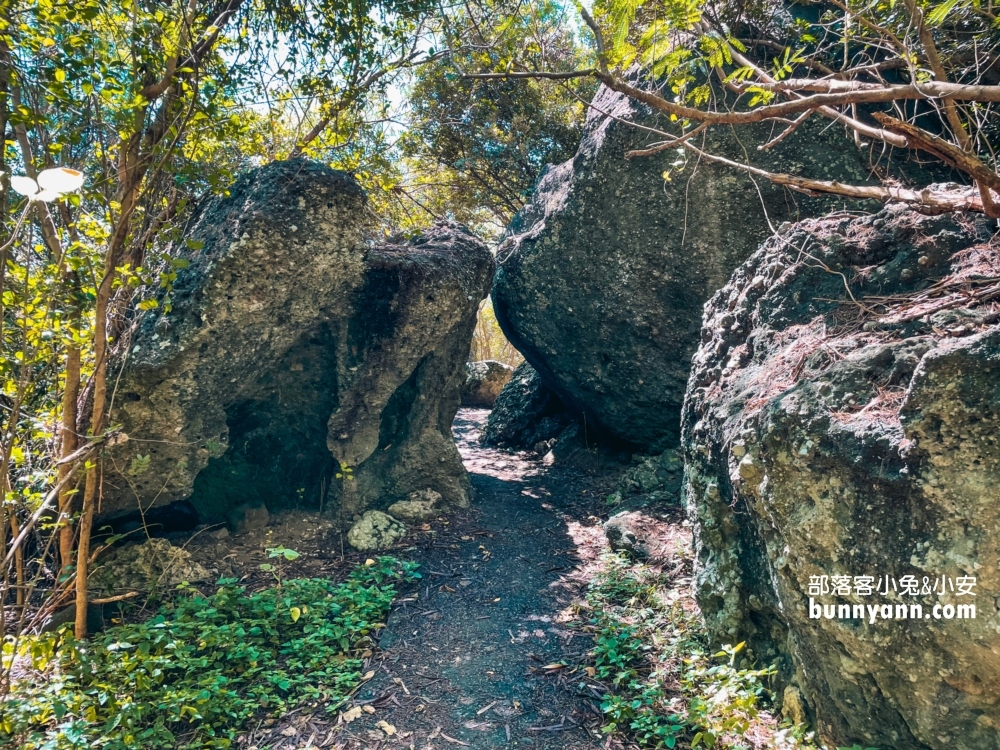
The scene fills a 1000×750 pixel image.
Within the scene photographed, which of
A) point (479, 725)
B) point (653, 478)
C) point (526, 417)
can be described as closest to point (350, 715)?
point (479, 725)

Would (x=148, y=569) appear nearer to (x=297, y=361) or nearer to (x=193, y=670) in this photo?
(x=193, y=670)

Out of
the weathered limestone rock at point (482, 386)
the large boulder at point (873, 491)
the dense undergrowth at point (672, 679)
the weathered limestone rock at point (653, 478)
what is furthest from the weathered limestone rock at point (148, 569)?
the weathered limestone rock at point (482, 386)

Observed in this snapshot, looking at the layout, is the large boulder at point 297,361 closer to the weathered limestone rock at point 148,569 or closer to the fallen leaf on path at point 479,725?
the weathered limestone rock at point 148,569

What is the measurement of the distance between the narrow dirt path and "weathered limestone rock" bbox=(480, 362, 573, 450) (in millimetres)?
2246

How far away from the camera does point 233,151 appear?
6133 millimetres

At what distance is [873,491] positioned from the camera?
2.51m

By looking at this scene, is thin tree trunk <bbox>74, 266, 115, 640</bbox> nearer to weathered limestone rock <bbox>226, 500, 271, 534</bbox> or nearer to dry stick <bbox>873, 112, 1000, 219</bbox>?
weathered limestone rock <bbox>226, 500, 271, 534</bbox>

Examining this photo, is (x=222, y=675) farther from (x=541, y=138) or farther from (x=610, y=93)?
(x=541, y=138)

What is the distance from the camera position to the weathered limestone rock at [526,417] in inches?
338

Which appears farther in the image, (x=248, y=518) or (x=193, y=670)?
(x=248, y=518)

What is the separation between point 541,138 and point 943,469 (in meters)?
8.91

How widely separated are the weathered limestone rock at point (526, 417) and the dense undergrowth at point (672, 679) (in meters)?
4.23

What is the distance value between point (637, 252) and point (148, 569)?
5.28m

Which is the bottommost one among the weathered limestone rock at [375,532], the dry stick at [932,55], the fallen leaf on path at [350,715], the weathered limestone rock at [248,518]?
the fallen leaf on path at [350,715]
